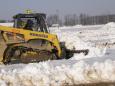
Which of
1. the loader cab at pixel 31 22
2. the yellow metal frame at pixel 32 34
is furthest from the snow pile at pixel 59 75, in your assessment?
the loader cab at pixel 31 22

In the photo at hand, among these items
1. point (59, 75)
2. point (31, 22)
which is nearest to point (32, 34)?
point (31, 22)

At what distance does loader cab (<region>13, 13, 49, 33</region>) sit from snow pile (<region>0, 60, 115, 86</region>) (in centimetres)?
482

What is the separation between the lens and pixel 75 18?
4299 inches

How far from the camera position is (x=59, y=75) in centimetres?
1157

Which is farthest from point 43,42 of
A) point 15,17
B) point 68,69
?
point 68,69

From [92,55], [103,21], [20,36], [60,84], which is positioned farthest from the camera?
[103,21]

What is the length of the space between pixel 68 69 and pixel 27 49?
15.7 ft

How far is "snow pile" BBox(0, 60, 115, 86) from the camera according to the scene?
1126 cm

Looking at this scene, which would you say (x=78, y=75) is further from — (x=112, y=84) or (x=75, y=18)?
(x=75, y=18)

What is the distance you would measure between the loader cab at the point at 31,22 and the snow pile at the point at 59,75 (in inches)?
190

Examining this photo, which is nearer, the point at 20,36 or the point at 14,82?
the point at 14,82

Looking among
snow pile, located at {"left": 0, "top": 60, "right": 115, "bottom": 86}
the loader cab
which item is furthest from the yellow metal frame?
snow pile, located at {"left": 0, "top": 60, "right": 115, "bottom": 86}

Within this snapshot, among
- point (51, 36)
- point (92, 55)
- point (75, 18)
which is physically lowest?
point (75, 18)

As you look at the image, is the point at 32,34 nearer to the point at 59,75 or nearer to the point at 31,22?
the point at 31,22
